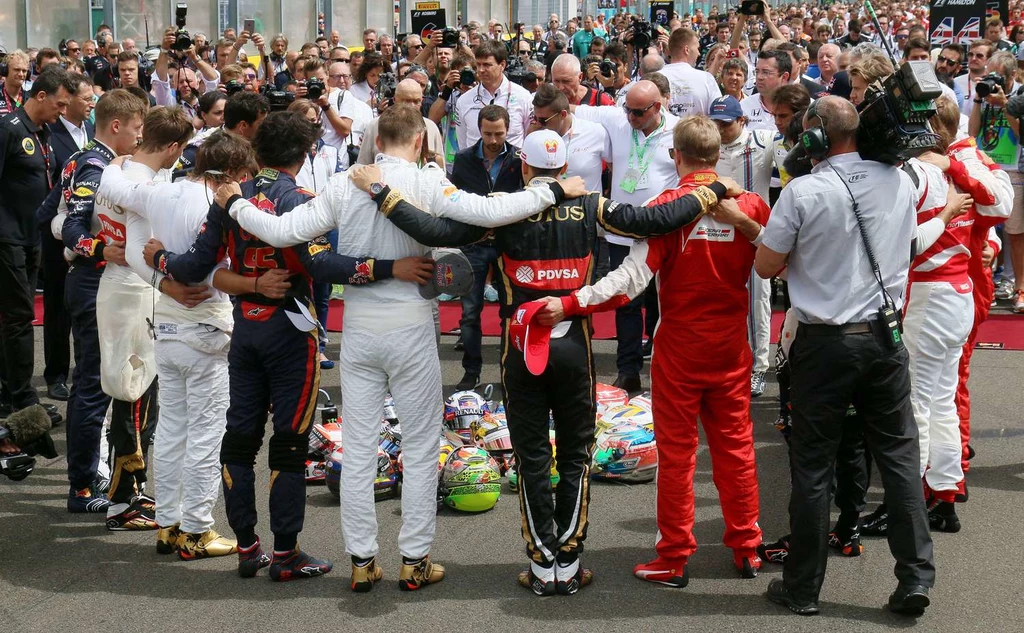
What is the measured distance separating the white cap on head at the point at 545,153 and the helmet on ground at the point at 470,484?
184cm

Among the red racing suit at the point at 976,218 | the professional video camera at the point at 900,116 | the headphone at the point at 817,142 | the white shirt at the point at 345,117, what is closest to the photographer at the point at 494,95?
the white shirt at the point at 345,117

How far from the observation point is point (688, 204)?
179 inches

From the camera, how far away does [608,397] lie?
22.3 feet

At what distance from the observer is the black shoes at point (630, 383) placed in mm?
7720

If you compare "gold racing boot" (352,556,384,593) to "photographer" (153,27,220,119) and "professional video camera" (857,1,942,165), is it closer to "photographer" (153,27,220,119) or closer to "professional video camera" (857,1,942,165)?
"professional video camera" (857,1,942,165)

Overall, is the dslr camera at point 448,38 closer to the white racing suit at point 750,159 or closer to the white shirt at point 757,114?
the white shirt at point 757,114

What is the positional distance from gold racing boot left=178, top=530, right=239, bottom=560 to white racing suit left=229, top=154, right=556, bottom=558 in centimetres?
78

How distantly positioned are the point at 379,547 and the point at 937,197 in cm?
303

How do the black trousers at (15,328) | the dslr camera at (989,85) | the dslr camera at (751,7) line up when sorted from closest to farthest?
1. the black trousers at (15,328)
2. the dslr camera at (989,85)
3. the dslr camera at (751,7)

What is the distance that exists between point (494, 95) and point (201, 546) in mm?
5223

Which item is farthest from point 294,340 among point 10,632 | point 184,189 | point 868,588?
point 868,588

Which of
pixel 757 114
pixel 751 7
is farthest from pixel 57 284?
pixel 751 7

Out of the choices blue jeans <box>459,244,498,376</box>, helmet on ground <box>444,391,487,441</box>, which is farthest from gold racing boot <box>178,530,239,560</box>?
blue jeans <box>459,244,498,376</box>

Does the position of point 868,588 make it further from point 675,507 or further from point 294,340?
point 294,340
